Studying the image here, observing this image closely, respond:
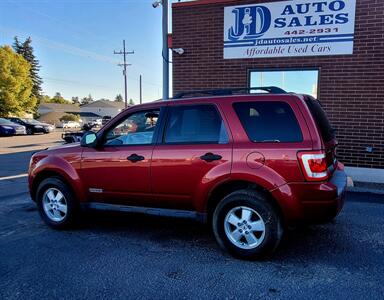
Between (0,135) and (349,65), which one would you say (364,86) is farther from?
(0,135)

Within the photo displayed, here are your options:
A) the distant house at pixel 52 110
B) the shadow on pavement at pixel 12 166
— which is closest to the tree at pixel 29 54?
the distant house at pixel 52 110

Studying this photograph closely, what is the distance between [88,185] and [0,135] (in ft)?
88.6

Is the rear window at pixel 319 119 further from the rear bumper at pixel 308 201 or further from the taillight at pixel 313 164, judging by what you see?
the rear bumper at pixel 308 201

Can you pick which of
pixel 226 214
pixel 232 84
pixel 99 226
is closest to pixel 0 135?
pixel 232 84

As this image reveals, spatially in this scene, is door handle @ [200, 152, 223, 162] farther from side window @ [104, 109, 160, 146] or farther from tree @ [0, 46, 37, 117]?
tree @ [0, 46, 37, 117]

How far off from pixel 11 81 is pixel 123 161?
1710 inches

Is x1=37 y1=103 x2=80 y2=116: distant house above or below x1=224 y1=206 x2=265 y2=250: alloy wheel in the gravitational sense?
above

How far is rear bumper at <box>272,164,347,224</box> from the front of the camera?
3.55m

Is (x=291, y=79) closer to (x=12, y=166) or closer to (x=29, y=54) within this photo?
(x=12, y=166)

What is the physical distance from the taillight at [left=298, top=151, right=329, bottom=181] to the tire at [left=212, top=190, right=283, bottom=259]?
Result: 21.1 inches

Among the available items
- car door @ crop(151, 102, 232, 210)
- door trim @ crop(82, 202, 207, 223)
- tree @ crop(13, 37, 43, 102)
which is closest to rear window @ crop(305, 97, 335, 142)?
car door @ crop(151, 102, 232, 210)

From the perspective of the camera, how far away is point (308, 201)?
3576mm

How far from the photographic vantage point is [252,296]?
3.07 meters

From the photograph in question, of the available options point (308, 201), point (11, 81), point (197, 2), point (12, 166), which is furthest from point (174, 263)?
point (11, 81)
